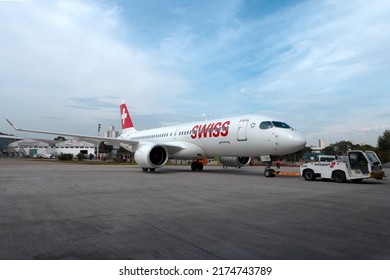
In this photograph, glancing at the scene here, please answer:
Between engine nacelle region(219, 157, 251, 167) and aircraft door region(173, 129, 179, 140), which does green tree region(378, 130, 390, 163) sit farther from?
aircraft door region(173, 129, 179, 140)

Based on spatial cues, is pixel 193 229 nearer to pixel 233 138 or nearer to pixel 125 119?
pixel 233 138

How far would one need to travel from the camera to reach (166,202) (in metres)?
7.77

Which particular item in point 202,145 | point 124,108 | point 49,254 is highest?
point 124,108

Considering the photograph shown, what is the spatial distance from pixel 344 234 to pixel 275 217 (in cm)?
149

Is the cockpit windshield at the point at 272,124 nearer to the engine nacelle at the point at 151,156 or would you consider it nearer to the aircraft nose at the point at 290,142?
the aircraft nose at the point at 290,142

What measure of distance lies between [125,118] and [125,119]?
0.11 metres

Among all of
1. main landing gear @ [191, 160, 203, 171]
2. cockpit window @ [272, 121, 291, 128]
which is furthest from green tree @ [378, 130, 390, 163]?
cockpit window @ [272, 121, 291, 128]

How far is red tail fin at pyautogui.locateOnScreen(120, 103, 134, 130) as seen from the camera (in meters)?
32.1

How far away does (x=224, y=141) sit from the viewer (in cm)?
1822

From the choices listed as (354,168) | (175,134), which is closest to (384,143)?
(175,134)

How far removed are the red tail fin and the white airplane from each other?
307 inches

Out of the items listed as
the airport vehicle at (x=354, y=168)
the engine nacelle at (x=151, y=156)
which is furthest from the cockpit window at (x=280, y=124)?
the engine nacelle at (x=151, y=156)

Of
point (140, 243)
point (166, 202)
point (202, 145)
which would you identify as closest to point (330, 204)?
point (166, 202)

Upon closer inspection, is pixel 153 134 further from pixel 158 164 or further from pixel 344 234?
pixel 344 234
